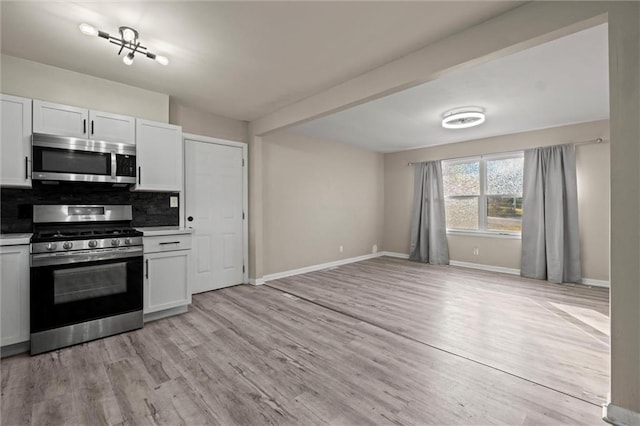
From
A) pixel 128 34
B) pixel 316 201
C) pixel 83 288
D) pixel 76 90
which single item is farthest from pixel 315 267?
pixel 128 34

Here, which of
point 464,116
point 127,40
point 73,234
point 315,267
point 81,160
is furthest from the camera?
point 315,267

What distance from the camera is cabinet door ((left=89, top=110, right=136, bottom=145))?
288 centimetres

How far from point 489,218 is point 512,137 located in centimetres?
157

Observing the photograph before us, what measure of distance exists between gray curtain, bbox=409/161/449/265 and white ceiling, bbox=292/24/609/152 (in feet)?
3.12

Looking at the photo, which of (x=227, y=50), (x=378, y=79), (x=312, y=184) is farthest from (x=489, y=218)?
(x=227, y=50)

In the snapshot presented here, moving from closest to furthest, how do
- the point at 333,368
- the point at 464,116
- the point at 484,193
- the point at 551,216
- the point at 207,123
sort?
the point at 333,368
the point at 464,116
the point at 207,123
the point at 551,216
the point at 484,193

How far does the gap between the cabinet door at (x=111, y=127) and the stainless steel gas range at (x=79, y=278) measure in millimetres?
786

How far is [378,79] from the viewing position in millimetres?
2797

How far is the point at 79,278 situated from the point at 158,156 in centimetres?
148

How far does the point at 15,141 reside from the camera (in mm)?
2490

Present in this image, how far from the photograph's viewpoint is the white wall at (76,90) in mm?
2623

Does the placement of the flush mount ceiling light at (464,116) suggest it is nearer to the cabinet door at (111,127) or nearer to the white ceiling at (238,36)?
the white ceiling at (238,36)

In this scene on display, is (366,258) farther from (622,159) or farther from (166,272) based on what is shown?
(622,159)

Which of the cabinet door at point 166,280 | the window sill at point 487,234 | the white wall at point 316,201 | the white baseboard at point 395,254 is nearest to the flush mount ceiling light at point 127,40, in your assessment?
the cabinet door at point 166,280
